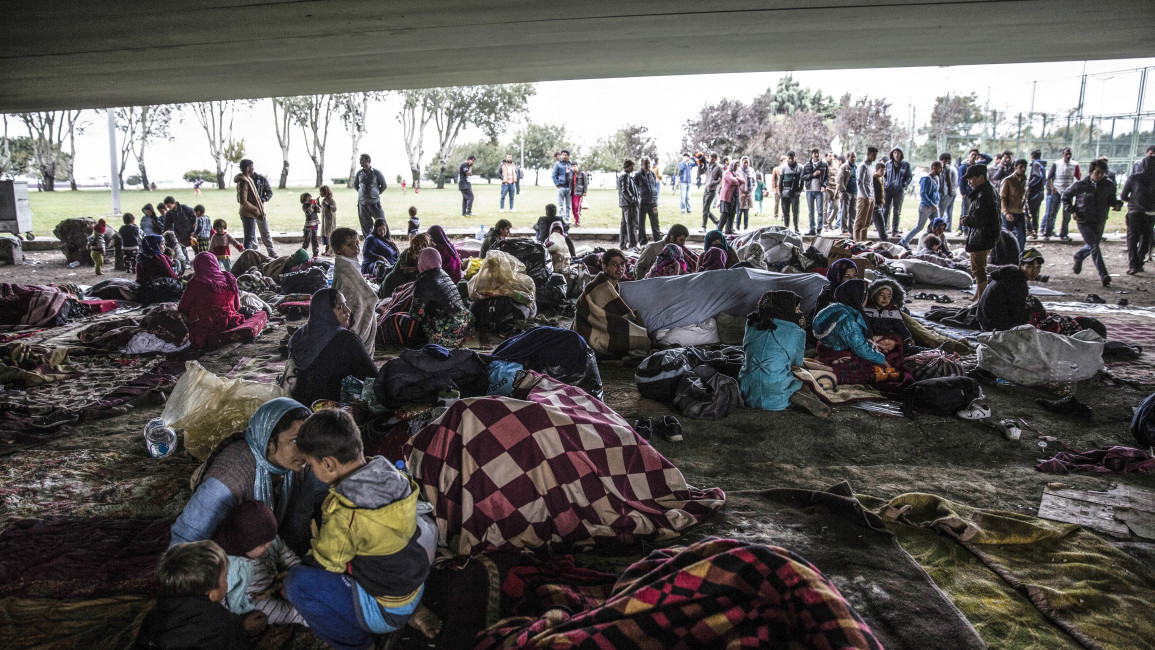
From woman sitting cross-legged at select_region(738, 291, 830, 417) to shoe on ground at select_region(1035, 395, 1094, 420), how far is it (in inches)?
66.0

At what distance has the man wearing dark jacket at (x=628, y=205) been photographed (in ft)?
42.3

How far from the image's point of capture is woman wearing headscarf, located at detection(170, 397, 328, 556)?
2.46 m

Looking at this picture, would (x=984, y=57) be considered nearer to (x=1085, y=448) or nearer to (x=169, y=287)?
(x=1085, y=448)

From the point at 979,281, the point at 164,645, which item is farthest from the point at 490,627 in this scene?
the point at 979,281

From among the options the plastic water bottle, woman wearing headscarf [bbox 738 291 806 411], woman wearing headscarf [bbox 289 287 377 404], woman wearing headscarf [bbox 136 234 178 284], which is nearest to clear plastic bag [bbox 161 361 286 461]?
the plastic water bottle

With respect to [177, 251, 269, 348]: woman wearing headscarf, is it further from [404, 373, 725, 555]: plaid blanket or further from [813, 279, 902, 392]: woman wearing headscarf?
[813, 279, 902, 392]: woman wearing headscarf

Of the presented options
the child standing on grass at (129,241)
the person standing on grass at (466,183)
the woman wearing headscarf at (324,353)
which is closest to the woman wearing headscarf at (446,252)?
the woman wearing headscarf at (324,353)

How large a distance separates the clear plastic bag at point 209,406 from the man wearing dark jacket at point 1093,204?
1080cm

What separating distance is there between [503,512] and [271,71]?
16.7 feet

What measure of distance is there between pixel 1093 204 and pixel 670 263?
6.61 m

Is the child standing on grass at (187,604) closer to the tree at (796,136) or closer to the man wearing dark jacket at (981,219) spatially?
the man wearing dark jacket at (981,219)

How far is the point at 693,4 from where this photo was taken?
4359mm

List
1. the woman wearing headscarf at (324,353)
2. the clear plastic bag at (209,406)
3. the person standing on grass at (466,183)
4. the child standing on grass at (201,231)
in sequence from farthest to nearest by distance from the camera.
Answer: the person standing on grass at (466,183), the child standing on grass at (201,231), the woman wearing headscarf at (324,353), the clear plastic bag at (209,406)

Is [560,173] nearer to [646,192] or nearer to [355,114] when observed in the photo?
[646,192]
